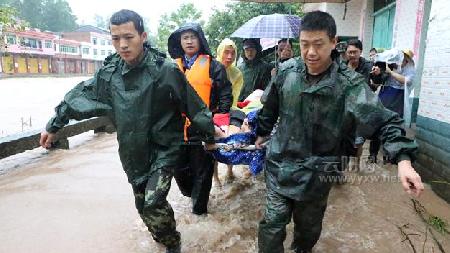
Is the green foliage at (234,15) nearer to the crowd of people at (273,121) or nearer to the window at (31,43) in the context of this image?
the crowd of people at (273,121)

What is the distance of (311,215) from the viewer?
2.79 m

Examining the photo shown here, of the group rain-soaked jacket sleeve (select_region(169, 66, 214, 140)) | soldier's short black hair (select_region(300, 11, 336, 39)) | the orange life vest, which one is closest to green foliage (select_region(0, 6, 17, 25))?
the orange life vest

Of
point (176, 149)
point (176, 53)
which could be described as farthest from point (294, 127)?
point (176, 53)

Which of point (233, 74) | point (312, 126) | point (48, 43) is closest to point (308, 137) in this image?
point (312, 126)

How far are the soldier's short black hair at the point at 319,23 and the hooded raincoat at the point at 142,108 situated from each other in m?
1.01

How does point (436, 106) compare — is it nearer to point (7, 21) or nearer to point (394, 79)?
point (394, 79)

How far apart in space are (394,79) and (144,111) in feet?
14.0

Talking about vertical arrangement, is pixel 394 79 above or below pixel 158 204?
above

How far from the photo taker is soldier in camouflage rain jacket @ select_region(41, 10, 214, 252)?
284cm

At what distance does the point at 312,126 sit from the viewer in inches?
103

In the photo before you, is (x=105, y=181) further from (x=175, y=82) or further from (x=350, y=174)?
(x=350, y=174)

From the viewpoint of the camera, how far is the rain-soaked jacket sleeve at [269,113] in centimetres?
288

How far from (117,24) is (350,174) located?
13.7 feet

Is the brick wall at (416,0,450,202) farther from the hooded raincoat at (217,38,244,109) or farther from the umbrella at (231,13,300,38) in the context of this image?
the hooded raincoat at (217,38,244,109)
